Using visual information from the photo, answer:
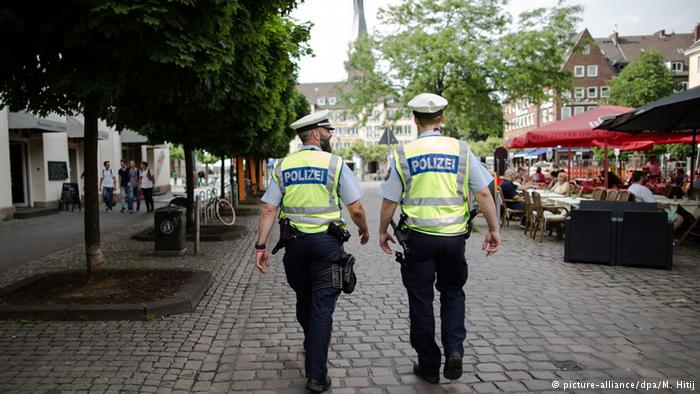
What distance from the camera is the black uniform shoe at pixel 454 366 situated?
3816mm

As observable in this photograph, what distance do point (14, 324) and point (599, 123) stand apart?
39.3 ft

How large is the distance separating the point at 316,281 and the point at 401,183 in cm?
93

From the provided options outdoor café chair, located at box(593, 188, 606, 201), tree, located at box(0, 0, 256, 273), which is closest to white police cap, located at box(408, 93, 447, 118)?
tree, located at box(0, 0, 256, 273)

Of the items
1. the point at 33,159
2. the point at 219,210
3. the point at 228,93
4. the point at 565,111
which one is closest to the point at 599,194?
the point at 228,93

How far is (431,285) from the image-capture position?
12.7ft

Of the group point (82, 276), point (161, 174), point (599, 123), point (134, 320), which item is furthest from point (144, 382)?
point (161, 174)

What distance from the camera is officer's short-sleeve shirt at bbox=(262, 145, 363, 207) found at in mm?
4027

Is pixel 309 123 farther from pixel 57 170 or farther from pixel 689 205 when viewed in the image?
pixel 57 170

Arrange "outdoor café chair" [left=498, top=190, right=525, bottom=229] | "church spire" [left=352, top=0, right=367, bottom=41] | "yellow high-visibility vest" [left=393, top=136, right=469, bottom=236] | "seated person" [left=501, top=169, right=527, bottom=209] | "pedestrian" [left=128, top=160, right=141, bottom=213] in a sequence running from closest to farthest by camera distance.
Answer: "yellow high-visibility vest" [left=393, top=136, right=469, bottom=236] → "outdoor café chair" [left=498, top=190, right=525, bottom=229] → "seated person" [left=501, top=169, right=527, bottom=209] → "pedestrian" [left=128, top=160, right=141, bottom=213] → "church spire" [left=352, top=0, right=367, bottom=41]

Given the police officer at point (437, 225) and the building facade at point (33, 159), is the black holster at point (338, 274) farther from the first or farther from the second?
the building facade at point (33, 159)

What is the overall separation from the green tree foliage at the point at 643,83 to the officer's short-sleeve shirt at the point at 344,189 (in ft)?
203

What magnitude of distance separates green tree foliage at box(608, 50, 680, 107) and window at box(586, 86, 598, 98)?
16.7 m

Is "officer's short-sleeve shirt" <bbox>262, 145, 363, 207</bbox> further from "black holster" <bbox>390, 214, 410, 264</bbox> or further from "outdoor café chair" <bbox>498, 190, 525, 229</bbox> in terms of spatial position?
"outdoor café chair" <bbox>498, 190, 525, 229</bbox>

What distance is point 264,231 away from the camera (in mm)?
4207
